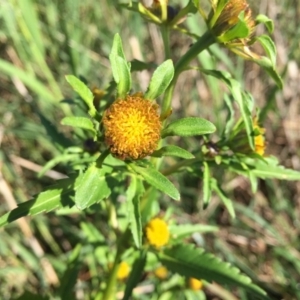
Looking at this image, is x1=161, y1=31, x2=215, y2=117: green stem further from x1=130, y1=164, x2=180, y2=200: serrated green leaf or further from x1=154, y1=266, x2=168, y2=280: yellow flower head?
x1=154, y1=266, x2=168, y2=280: yellow flower head

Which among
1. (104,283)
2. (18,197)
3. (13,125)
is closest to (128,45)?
(13,125)

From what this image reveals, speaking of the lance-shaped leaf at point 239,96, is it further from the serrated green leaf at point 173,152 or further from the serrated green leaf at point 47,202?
the serrated green leaf at point 47,202

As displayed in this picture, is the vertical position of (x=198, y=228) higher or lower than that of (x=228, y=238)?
higher

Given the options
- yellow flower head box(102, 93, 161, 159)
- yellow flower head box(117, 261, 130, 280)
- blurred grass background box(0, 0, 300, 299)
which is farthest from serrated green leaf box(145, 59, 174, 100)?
blurred grass background box(0, 0, 300, 299)

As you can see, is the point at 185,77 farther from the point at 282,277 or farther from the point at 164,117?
the point at 164,117

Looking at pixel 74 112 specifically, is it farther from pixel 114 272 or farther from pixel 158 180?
pixel 158 180

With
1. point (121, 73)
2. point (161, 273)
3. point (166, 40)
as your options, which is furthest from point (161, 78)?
point (161, 273)

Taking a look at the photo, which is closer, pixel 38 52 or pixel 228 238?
pixel 38 52

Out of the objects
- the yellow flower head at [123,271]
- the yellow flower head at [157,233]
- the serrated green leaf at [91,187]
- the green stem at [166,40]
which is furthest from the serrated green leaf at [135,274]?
the green stem at [166,40]
